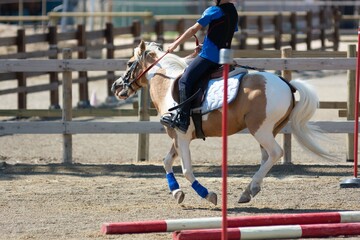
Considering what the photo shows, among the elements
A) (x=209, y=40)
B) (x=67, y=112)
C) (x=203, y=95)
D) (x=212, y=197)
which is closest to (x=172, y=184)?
(x=212, y=197)

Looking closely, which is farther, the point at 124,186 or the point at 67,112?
the point at 67,112

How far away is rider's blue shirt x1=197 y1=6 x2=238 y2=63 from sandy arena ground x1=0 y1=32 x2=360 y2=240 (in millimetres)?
1548

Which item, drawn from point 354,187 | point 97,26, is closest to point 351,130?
point 354,187

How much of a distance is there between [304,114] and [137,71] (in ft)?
6.52

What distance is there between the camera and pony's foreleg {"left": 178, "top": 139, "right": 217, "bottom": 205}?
9.55m

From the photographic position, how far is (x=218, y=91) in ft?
31.8

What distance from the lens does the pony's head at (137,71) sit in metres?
10.5

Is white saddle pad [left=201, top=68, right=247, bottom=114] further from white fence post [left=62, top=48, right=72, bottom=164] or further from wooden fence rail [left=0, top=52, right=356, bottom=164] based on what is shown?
white fence post [left=62, top=48, right=72, bottom=164]

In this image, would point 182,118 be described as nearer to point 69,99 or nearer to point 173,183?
point 173,183

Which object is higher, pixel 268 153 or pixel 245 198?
pixel 268 153

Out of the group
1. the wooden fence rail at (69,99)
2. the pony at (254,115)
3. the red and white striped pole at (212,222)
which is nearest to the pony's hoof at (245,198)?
the pony at (254,115)

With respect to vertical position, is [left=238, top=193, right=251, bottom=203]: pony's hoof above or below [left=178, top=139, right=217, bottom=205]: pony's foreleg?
below

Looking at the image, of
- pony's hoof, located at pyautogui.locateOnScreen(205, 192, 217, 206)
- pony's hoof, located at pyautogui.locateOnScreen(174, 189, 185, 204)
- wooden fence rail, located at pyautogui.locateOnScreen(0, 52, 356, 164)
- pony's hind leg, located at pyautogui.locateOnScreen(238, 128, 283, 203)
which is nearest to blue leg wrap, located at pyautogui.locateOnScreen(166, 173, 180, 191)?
pony's hoof, located at pyautogui.locateOnScreen(174, 189, 185, 204)

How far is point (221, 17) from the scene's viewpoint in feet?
31.5
